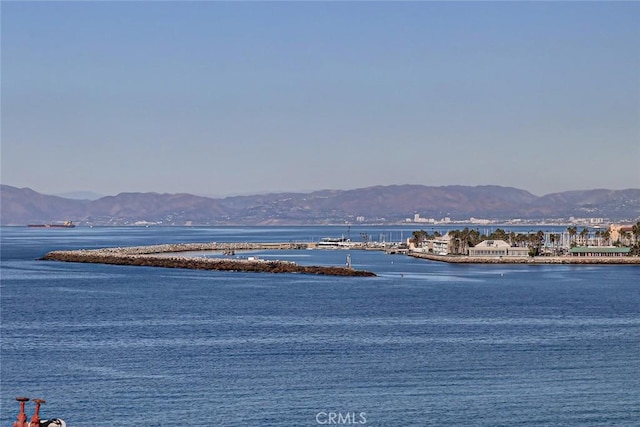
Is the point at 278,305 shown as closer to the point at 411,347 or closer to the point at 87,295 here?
the point at 87,295

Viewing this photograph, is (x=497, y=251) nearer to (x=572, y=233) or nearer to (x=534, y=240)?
(x=534, y=240)

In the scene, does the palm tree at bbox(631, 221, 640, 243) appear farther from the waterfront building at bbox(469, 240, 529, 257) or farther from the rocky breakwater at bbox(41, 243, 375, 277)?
the rocky breakwater at bbox(41, 243, 375, 277)

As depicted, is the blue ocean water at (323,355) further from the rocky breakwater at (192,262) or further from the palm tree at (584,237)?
the palm tree at (584,237)

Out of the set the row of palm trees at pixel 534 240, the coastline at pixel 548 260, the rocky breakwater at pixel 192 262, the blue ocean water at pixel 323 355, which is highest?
the row of palm trees at pixel 534 240

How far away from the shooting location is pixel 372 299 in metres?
54.0

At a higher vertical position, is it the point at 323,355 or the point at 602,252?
the point at 602,252

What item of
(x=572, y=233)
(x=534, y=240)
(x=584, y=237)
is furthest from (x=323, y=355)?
(x=584, y=237)

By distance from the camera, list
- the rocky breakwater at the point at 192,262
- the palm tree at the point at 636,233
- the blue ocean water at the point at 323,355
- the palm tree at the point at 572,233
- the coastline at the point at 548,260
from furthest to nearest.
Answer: the palm tree at the point at 572,233
the palm tree at the point at 636,233
the coastline at the point at 548,260
the rocky breakwater at the point at 192,262
the blue ocean water at the point at 323,355

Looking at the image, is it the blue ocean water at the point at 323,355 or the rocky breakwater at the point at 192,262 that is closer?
the blue ocean water at the point at 323,355

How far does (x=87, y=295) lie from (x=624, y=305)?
27.7 m

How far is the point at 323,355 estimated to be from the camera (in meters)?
32.9

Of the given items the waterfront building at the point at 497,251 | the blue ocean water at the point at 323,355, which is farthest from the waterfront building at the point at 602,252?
the blue ocean water at the point at 323,355

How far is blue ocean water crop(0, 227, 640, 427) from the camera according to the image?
24.9m

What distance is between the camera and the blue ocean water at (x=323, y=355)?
81.8 feet
